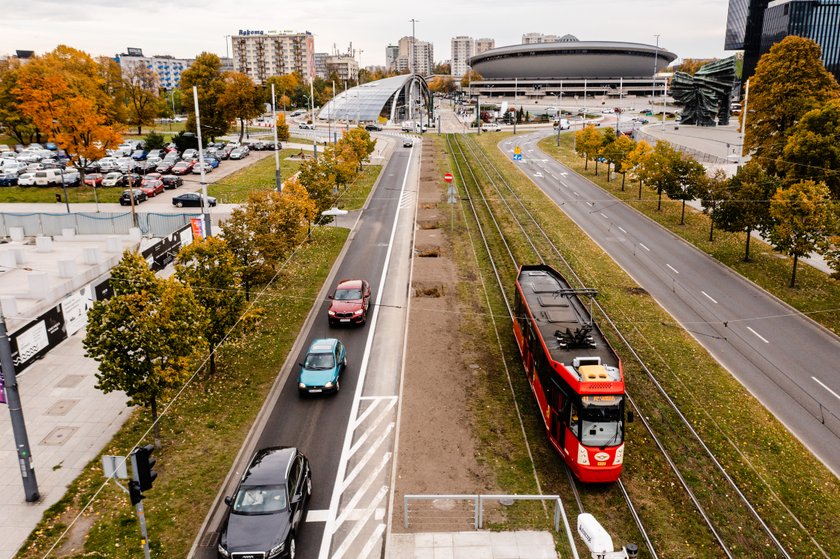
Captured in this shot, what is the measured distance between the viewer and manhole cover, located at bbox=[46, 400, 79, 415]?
72.0ft

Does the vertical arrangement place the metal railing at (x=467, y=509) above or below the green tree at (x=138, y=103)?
below

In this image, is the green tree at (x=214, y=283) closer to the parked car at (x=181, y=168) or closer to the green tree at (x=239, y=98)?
the parked car at (x=181, y=168)

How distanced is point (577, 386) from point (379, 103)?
448ft

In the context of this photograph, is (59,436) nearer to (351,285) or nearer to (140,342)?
(140,342)

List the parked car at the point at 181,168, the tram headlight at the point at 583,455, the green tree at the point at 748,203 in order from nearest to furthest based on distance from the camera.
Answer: the tram headlight at the point at 583,455 → the green tree at the point at 748,203 → the parked car at the point at 181,168

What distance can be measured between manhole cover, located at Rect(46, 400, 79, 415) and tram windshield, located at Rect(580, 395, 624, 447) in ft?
61.0

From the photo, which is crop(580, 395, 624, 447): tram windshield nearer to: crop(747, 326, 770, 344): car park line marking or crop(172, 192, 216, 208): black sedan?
crop(747, 326, 770, 344): car park line marking

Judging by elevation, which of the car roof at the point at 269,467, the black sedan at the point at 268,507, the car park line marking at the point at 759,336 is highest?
the car roof at the point at 269,467

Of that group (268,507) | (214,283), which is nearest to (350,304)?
(214,283)

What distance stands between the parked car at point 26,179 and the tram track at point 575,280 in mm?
47385

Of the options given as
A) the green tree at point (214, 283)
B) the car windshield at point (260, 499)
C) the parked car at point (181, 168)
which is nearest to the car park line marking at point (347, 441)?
the car windshield at point (260, 499)

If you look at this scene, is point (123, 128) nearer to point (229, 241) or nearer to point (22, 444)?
point (229, 241)

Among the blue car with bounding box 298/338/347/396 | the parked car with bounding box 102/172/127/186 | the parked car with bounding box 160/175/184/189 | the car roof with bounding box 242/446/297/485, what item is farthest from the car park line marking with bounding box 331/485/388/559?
the parked car with bounding box 102/172/127/186

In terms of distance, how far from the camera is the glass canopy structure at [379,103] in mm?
143000
